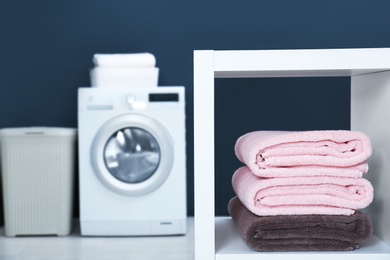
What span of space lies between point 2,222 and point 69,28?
1.17m

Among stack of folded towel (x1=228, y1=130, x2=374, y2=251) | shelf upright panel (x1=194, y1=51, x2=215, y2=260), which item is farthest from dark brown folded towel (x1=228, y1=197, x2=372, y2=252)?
shelf upright panel (x1=194, y1=51, x2=215, y2=260)

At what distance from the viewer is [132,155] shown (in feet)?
10.00

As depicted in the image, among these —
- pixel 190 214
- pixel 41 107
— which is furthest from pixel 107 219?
pixel 41 107

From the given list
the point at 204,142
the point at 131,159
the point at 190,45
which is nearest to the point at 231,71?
the point at 204,142

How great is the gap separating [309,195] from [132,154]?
183cm

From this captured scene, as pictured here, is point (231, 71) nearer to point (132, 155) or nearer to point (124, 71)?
point (132, 155)

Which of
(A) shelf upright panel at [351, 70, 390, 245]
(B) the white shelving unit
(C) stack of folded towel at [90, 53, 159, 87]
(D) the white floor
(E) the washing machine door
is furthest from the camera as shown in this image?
(C) stack of folded towel at [90, 53, 159, 87]

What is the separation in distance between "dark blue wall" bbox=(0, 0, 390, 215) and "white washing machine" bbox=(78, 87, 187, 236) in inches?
19.9

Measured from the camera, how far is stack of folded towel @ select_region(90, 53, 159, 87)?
3.17m

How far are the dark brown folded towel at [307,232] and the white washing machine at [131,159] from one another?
1743 millimetres

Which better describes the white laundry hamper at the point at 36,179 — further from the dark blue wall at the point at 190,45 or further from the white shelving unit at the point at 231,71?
the white shelving unit at the point at 231,71

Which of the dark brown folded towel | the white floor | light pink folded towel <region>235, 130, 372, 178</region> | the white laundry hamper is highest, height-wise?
light pink folded towel <region>235, 130, 372, 178</region>

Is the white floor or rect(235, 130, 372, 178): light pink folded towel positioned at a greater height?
rect(235, 130, 372, 178): light pink folded towel

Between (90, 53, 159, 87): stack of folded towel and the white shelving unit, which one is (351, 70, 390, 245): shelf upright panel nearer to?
the white shelving unit
